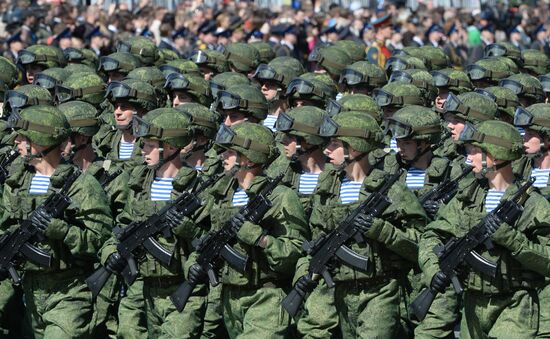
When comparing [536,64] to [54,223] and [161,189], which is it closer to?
[161,189]

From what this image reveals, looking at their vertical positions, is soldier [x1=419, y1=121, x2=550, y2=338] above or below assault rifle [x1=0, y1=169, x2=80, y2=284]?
above

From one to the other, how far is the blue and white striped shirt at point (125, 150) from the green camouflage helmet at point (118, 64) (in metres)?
3.40

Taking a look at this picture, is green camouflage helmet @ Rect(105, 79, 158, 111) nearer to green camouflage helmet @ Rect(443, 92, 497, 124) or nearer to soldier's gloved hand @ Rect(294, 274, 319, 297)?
green camouflage helmet @ Rect(443, 92, 497, 124)

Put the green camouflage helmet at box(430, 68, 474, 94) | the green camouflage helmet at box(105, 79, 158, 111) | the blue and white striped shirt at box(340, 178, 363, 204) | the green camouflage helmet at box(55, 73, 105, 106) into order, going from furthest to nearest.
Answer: the green camouflage helmet at box(430, 68, 474, 94) → the green camouflage helmet at box(55, 73, 105, 106) → the green camouflage helmet at box(105, 79, 158, 111) → the blue and white striped shirt at box(340, 178, 363, 204)

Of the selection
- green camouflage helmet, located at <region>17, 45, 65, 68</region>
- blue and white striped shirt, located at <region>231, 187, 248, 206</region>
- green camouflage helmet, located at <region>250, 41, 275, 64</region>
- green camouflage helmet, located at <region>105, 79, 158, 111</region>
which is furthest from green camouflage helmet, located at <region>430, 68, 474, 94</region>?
blue and white striped shirt, located at <region>231, 187, 248, 206</region>

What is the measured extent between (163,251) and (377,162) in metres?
1.83

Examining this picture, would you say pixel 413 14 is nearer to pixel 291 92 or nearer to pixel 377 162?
pixel 291 92

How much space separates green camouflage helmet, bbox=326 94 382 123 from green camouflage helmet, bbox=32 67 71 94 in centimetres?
386

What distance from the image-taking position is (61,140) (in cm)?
1247

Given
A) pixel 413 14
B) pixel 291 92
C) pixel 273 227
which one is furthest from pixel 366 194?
pixel 413 14

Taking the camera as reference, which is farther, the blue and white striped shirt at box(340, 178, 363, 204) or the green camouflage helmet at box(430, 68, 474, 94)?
the green camouflage helmet at box(430, 68, 474, 94)

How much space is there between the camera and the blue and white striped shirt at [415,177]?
514 inches

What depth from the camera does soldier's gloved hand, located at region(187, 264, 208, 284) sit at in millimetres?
11430

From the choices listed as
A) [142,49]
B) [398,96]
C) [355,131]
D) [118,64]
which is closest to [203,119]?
[398,96]
